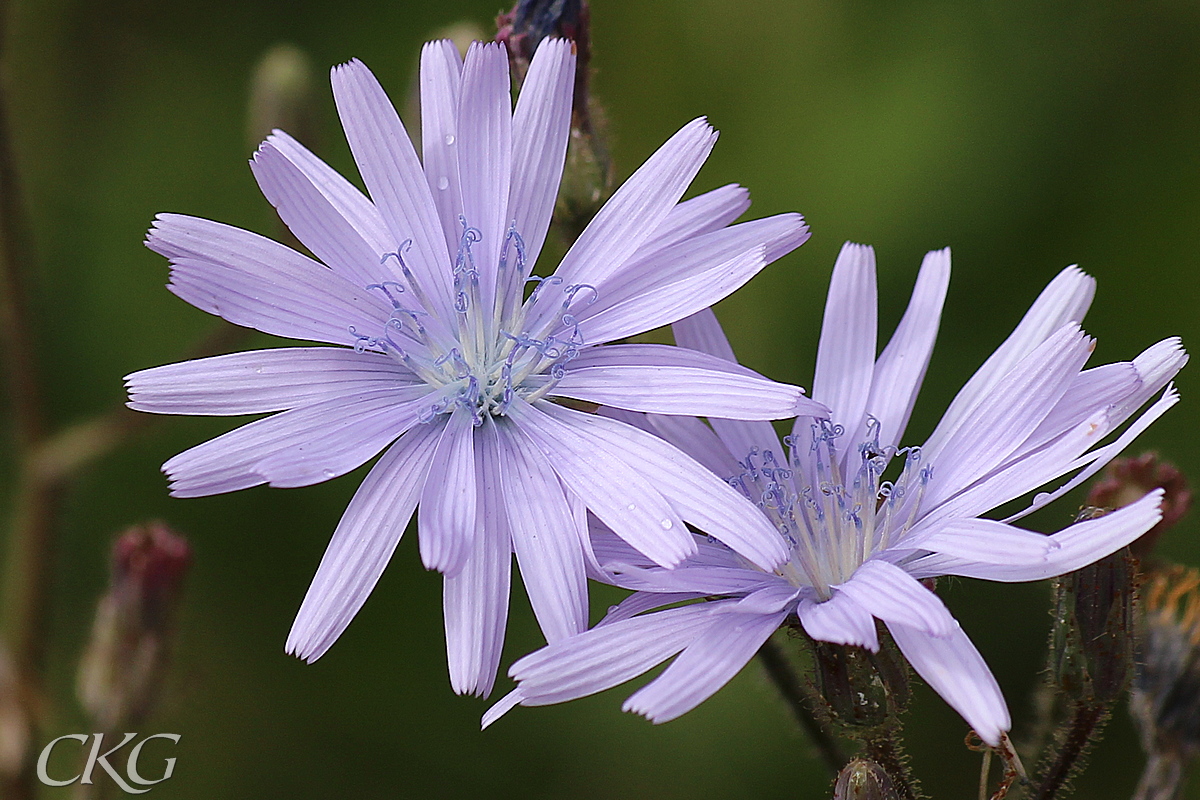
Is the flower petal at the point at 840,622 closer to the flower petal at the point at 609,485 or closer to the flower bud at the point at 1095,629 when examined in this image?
the flower petal at the point at 609,485

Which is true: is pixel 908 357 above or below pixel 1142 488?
above

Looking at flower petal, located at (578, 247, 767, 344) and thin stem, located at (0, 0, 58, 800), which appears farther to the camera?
thin stem, located at (0, 0, 58, 800)

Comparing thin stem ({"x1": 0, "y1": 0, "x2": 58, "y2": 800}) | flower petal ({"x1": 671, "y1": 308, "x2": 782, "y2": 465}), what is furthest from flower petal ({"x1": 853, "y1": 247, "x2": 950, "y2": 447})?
thin stem ({"x1": 0, "y1": 0, "x2": 58, "y2": 800})

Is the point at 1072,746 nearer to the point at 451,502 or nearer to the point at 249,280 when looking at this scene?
the point at 451,502

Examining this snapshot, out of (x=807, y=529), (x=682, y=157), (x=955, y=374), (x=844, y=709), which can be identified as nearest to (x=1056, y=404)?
(x=807, y=529)

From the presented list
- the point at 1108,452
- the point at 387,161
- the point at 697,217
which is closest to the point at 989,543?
the point at 1108,452

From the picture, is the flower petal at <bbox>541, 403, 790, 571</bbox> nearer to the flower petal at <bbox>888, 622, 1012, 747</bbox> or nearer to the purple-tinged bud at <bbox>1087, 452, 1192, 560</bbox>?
the flower petal at <bbox>888, 622, 1012, 747</bbox>
